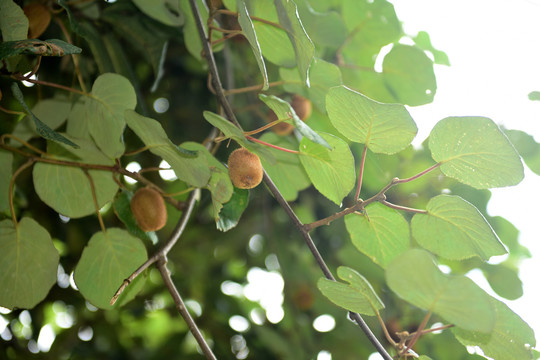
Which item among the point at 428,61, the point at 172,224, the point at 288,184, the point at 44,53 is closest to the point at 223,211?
the point at 288,184

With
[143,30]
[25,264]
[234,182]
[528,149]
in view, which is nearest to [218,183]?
[234,182]

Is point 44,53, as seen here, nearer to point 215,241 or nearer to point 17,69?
point 17,69

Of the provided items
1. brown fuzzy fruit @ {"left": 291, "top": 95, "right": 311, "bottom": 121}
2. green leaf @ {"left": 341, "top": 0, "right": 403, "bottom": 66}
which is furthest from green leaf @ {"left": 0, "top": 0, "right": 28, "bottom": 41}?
green leaf @ {"left": 341, "top": 0, "right": 403, "bottom": 66}

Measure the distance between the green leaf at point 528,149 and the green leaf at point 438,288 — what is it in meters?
0.48

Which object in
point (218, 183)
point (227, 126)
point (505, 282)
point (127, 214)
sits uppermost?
point (227, 126)

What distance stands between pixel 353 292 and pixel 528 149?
509 mm

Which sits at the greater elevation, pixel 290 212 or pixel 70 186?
pixel 290 212

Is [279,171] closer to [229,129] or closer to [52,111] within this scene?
[229,129]

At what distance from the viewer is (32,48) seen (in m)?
0.41

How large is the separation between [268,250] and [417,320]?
0.40m

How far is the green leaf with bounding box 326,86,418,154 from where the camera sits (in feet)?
1.40

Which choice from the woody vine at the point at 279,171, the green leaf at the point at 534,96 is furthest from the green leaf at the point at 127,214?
the green leaf at the point at 534,96

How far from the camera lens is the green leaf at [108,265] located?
1.91 feet

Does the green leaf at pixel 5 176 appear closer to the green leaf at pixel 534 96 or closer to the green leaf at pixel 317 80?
the green leaf at pixel 317 80
